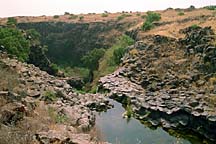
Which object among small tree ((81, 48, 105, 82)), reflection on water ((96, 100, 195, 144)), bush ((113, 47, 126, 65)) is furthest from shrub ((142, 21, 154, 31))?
reflection on water ((96, 100, 195, 144))

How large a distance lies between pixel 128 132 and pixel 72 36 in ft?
149

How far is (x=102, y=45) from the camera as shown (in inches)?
2790

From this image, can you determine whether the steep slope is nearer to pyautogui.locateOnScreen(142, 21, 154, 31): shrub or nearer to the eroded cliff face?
the eroded cliff face

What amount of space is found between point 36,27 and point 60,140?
6296 cm

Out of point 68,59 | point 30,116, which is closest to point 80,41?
point 68,59

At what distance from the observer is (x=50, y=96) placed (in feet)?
94.4

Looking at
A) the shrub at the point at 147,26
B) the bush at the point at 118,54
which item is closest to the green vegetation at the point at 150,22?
the shrub at the point at 147,26

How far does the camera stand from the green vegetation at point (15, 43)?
155ft

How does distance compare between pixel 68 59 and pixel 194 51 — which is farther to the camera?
pixel 68 59

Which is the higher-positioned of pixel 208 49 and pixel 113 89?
pixel 208 49

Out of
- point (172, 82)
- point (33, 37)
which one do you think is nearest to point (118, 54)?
point (33, 37)

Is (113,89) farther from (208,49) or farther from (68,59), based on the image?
(68,59)

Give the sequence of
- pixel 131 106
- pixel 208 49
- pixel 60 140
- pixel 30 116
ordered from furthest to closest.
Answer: pixel 208 49, pixel 131 106, pixel 30 116, pixel 60 140

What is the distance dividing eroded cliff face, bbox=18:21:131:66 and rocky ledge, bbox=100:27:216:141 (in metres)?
20.1
